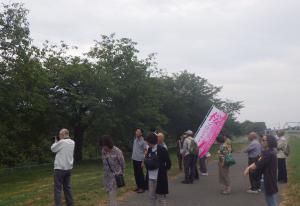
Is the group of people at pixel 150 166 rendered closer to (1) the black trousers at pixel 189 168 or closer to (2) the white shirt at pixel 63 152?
(2) the white shirt at pixel 63 152

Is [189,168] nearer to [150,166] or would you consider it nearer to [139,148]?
[139,148]

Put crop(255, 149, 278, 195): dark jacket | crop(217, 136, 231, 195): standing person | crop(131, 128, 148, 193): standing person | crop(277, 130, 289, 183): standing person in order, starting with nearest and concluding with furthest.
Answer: crop(255, 149, 278, 195): dark jacket < crop(131, 128, 148, 193): standing person < crop(217, 136, 231, 195): standing person < crop(277, 130, 289, 183): standing person

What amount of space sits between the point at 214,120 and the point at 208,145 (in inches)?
37.8

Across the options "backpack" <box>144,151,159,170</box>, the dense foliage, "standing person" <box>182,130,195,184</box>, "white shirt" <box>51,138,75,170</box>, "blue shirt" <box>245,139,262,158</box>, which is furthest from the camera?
the dense foliage

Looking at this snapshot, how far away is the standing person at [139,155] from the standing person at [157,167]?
11.1 feet

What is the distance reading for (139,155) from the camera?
13.3 metres

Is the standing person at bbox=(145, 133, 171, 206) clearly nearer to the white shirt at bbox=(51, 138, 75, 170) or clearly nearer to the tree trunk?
the white shirt at bbox=(51, 138, 75, 170)

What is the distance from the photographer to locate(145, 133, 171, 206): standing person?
9.54 metres

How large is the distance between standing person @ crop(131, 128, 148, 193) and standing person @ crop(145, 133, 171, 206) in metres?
3.37

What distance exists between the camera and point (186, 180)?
15.7 metres

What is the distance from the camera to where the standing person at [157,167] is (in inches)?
376

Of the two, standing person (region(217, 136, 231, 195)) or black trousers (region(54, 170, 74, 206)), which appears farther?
standing person (region(217, 136, 231, 195))

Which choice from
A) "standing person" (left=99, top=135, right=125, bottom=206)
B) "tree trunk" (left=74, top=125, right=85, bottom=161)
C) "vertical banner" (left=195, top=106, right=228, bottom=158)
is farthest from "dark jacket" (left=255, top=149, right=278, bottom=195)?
"tree trunk" (left=74, top=125, right=85, bottom=161)

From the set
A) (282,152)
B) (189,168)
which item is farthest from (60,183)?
(282,152)
